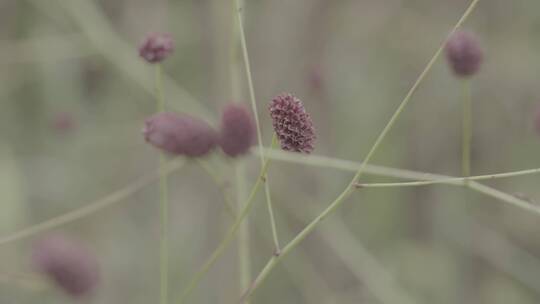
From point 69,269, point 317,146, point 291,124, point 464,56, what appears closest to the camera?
point 291,124

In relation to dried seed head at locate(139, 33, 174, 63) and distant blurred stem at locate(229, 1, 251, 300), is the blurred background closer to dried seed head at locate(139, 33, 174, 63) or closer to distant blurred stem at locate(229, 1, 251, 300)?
distant blurred stem at locate(229, 1, 251, 300)

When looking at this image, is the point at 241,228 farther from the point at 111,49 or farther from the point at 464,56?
the point at 111,49

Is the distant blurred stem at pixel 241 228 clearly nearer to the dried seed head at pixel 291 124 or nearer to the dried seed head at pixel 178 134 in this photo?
the dried seed head at pixel 178 134

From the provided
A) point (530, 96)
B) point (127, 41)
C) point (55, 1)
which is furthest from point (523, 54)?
point (55, 1)

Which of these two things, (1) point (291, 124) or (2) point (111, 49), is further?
(2) point (111, 49)

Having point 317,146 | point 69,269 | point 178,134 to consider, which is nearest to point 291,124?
point 178,134

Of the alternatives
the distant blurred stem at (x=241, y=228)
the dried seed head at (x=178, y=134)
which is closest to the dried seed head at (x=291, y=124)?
the dried seed head at (x=178, y=134)
